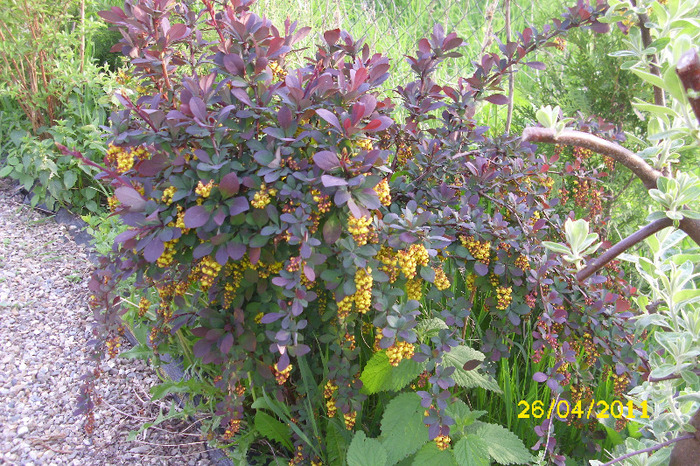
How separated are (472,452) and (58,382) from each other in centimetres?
171

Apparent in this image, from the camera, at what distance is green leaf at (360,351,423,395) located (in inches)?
61.0

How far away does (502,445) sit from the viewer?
1496mm

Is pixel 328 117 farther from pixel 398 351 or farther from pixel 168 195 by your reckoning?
pixel 398 351

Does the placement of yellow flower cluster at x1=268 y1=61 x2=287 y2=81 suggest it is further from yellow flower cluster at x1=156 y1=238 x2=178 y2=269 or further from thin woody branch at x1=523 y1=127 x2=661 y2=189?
thin woody branch at x1=523 y1=127 x2=661 y2=189

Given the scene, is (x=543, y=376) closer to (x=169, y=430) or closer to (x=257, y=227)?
(x=257, y=227)

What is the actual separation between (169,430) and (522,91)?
98.4 inches

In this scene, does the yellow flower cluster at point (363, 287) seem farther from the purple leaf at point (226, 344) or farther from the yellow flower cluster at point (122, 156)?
the yellow flower cluster at point (122, 156)

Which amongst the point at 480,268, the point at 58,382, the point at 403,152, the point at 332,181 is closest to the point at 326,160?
the point at 332,181

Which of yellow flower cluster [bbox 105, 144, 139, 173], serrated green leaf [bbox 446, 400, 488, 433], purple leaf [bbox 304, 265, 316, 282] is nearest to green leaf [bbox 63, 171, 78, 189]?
yellow flower cluster [bbox 105, 144, 139, 173]

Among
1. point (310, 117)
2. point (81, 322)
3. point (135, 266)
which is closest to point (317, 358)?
point (135, 266)

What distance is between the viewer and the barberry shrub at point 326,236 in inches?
51.1

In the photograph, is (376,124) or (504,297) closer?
(376,124)

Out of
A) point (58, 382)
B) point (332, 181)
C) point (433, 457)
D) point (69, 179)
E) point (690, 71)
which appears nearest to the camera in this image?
point (690, 71)
